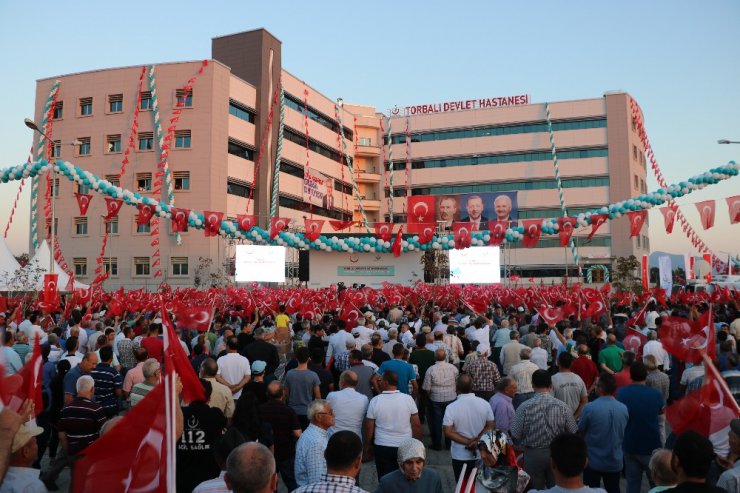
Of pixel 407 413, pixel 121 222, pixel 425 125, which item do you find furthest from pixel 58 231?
pixel 407 413

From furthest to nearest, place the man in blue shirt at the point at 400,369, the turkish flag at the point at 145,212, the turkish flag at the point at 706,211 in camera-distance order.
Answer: the turkish flag at the point at 145,212
the turkish flag at the point at 706,211
the man in blue shirt at the point at 400,369

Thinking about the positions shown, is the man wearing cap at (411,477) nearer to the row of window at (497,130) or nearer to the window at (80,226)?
the window at (80,226)

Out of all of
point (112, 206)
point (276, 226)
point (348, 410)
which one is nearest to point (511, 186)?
point (276, 226)

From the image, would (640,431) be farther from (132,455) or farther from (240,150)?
(240,150)

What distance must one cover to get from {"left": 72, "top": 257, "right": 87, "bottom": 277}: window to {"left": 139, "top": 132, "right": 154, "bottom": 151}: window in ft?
31.3

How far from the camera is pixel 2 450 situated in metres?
3.30

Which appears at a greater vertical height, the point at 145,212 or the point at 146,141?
the point at 146,141

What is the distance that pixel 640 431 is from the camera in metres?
5.46

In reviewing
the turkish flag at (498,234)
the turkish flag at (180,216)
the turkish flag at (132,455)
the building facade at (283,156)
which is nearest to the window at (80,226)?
the building facade at (283,156)

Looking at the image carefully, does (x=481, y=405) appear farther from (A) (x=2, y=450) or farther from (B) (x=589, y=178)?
(B) (x=589, y=178)

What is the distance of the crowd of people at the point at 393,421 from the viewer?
133 inches

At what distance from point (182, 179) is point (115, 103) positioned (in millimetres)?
7916

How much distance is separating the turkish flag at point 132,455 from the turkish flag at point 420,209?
37.8 metres

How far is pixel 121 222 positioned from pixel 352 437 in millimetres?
42892
